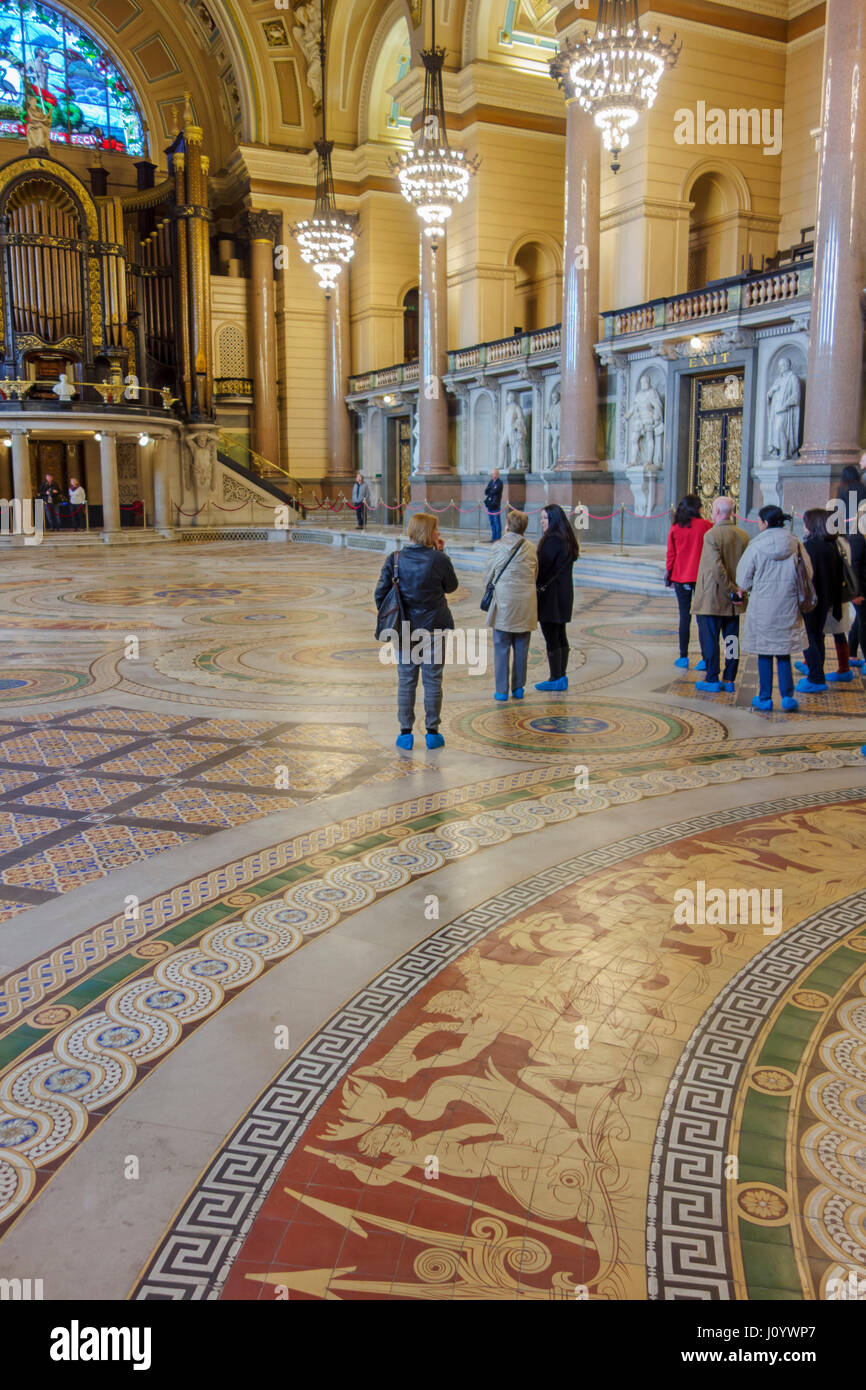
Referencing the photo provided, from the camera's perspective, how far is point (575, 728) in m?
6.72

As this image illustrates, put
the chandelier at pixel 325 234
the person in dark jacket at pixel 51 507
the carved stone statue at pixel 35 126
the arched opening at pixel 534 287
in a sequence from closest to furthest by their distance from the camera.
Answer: the chandelier at pixel 325 234 < the person in dark jacket at pixel 51 507 < the arched opening at pixel 534 287 < the carved stone statue at pixel 35 126

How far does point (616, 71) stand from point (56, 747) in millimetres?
11982

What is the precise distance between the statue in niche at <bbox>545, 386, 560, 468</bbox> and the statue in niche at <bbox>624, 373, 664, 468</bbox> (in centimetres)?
264

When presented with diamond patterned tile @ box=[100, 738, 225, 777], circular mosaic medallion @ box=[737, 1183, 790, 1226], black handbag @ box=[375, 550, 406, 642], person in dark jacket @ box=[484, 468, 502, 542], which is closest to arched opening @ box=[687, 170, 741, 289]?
person in dark jacket @ box=[484, 468, 502, 542]

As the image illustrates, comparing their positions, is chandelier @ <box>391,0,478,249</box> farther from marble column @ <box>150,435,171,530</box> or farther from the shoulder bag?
the shoulder bag

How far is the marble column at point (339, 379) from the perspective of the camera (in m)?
30.4

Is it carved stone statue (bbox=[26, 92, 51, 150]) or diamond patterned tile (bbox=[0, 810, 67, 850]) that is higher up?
carved stone statue (bbox=[26, 92, 51, 150])

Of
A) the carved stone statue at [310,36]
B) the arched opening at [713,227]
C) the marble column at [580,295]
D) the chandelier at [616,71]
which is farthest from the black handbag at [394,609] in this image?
the carved stone statue at [310,36]

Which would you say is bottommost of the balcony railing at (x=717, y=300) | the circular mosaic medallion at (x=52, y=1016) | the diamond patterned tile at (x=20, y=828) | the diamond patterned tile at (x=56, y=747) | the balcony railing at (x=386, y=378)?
the circular mosaic medallion at (x=52, y=1016)

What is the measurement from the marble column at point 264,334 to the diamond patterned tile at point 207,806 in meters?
26.5

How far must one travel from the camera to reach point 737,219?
20.3 m

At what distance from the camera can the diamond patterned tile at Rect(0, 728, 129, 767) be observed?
6051 mm

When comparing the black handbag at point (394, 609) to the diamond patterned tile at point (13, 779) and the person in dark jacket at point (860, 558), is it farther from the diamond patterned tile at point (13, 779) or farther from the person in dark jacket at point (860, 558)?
the person in dark jacket at point (860, 558)
